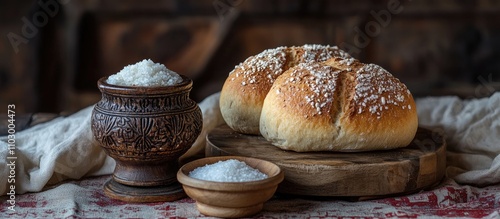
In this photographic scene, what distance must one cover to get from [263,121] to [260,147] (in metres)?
0.06

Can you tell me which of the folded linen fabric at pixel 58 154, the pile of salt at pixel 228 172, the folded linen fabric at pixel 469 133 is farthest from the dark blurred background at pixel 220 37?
the pile of salt at pixel 228 172

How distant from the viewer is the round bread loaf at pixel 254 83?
153cm

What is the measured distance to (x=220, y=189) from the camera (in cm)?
116

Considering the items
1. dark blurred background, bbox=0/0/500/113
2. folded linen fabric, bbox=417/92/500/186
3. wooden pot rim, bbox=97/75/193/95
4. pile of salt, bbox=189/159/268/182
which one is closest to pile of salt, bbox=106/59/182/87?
wooden pot rim, bbox=97/75/193/95

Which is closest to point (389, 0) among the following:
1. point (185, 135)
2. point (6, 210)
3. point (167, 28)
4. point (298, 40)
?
point (298, 40)

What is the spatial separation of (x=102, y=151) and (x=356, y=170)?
0.59 meters

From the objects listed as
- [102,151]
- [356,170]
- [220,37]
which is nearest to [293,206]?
[356,170]

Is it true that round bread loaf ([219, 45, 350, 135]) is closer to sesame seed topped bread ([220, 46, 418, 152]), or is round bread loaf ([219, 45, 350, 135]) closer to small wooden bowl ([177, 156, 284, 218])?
sesame seed topped bread ([220, 46, 418, 152])

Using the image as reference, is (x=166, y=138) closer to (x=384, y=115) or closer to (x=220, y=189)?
(x=220, y=189)

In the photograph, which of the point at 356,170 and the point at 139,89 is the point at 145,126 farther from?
the point at 356,170

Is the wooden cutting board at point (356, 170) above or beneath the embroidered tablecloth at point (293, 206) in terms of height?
above

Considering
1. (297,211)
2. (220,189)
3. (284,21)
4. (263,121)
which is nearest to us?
(220,189)

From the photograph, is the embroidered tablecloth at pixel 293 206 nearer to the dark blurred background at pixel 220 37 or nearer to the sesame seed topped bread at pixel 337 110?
the sesame seed topped bread at pixel 337 110

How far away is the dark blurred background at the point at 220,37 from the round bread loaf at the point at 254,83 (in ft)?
4.78
